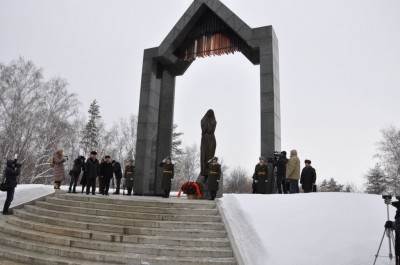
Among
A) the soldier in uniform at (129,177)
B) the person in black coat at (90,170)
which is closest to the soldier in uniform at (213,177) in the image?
the person in black coat at (90,170)

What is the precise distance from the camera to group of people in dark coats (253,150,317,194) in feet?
Result: 34.0

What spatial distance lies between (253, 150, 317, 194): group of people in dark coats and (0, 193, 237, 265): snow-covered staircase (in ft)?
9.99

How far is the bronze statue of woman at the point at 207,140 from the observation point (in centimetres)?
1205

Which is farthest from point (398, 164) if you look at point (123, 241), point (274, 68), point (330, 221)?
point (123, 241)

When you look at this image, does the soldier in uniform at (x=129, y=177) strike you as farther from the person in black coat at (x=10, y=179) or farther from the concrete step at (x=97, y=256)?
the concrete step at (x=97, y=256)

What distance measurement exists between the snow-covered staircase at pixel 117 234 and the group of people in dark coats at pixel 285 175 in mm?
3045

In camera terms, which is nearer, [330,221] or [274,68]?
[330,221]

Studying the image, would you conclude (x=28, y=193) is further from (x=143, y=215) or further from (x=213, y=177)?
(x=213, y=177)

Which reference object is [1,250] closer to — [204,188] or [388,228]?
[204,188]

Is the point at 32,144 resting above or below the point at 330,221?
above

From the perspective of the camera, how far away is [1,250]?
6.40 metres

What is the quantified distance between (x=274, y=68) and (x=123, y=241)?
1000 cm

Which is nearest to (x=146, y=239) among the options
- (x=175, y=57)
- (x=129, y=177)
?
(x=129, y=177)

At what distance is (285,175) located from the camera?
11.1m
